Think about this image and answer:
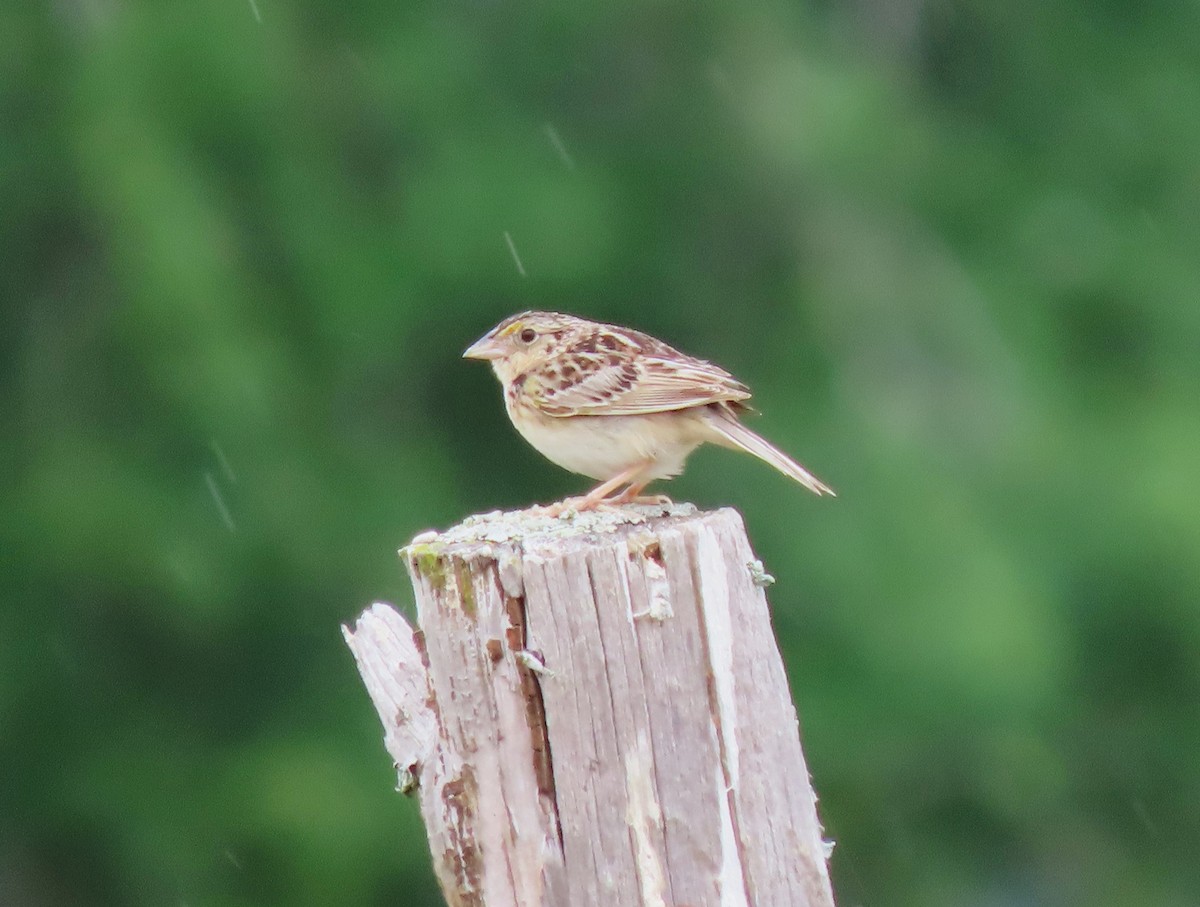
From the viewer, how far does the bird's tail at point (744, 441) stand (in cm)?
506

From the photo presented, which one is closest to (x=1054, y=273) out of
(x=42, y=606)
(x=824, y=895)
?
(x=42, y=606)

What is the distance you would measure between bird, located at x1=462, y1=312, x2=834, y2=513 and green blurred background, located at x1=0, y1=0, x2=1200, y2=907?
4.69 meters

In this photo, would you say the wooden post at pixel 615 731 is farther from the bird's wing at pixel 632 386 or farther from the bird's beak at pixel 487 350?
the bird's beak at pixel 487 350

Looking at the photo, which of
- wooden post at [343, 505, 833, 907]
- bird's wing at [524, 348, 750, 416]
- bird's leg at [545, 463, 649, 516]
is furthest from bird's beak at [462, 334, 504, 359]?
wooden post at [343, 505, 833, 907]

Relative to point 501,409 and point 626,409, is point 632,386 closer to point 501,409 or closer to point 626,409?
point 626,409

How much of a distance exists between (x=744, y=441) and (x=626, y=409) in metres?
0.39

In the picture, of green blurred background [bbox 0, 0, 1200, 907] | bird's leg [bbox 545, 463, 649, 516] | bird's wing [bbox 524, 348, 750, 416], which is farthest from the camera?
green blurred background [bbox 0, 0, 1200, 907]

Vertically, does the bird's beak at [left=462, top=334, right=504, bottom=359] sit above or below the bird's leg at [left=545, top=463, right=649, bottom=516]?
above

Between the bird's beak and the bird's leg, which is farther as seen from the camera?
the bird's beak

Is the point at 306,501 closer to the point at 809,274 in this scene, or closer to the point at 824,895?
the point at 809,274

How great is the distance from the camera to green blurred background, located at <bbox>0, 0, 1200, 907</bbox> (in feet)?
35.2

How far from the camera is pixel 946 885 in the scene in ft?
41.0

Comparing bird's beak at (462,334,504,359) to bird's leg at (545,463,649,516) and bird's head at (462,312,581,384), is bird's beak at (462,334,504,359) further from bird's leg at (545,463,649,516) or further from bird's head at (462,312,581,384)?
bird's leg at (545,463,649,516)

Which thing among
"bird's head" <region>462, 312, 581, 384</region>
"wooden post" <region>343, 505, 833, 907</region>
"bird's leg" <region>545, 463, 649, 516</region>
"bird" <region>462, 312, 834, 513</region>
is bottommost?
"wooden post" <region>343, 505, 833, 907</region>
